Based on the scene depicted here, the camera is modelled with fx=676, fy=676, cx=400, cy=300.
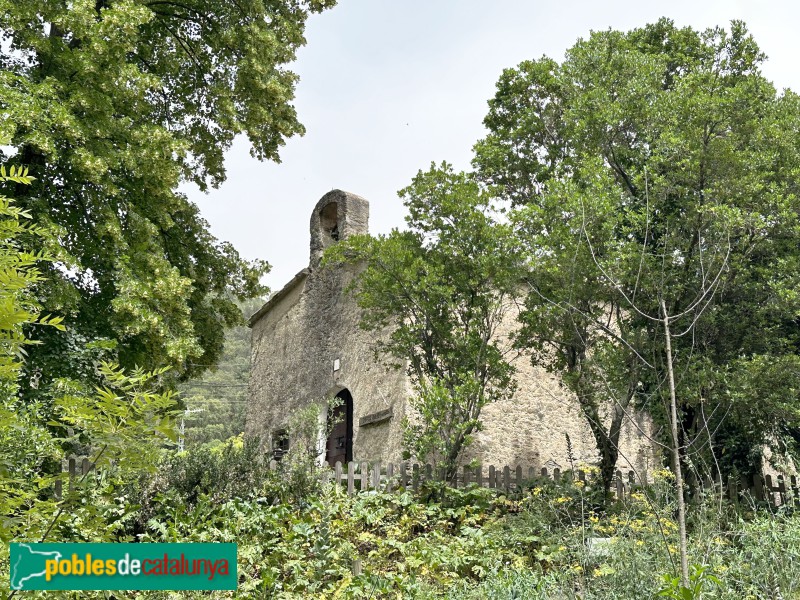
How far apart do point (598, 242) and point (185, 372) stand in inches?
284

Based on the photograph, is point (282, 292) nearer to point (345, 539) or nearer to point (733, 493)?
point (345, 539)

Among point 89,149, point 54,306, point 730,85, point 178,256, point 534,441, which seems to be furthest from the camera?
point 534,441

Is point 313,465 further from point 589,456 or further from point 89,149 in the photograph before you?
point 589,456

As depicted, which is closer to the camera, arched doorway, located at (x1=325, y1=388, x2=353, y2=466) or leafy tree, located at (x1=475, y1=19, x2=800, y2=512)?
leafy tree, located at (x1=475, y1=19, x2=800, y2=512)

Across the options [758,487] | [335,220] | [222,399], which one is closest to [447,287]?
[758,487]

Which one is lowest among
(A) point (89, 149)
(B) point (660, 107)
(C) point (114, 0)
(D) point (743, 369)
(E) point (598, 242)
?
(D) point (743, 369)

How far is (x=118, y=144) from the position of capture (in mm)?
9711

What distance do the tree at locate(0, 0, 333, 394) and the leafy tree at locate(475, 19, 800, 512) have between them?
5.23 metres

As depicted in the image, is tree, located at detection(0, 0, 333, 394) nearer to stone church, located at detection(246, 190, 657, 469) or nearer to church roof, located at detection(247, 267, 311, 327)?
stone church, located at detection(246, 190, 657, 469)

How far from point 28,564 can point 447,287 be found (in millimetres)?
7619

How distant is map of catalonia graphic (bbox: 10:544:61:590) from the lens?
254 cm

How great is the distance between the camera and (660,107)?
9.95m

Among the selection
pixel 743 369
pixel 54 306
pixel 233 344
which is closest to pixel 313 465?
pixel 54 306

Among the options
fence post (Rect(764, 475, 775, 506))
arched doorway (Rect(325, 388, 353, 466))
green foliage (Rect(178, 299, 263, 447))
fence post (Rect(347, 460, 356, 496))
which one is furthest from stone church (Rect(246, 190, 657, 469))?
green foliage (Rect(178, 299, 263, 447))
